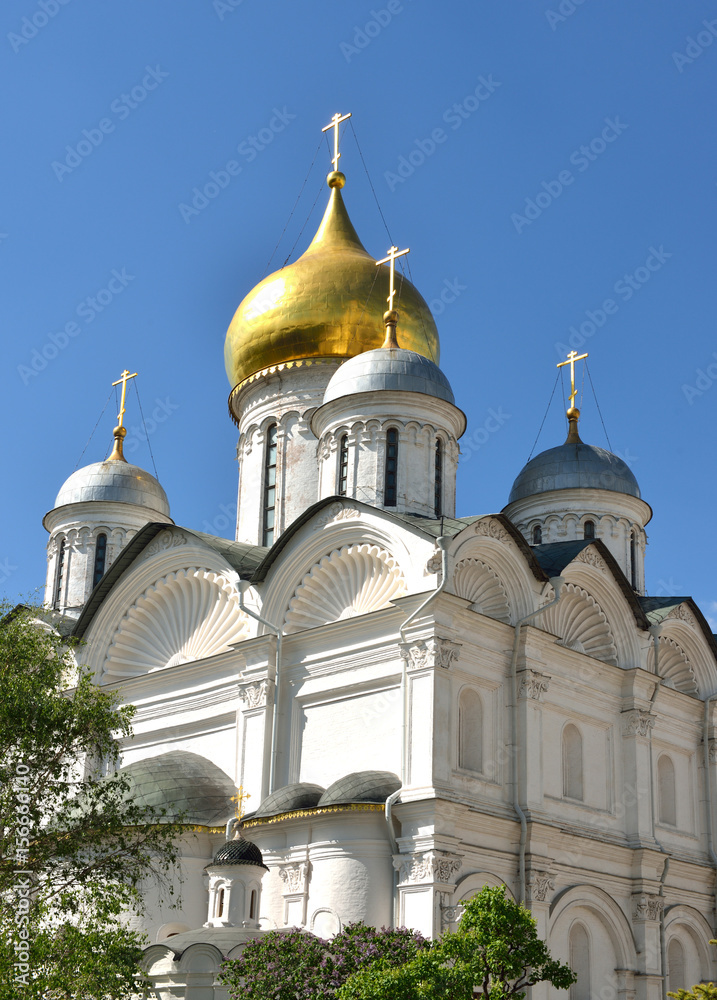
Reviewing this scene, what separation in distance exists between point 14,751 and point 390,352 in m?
9.58

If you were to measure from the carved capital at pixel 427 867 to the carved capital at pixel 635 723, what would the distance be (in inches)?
172

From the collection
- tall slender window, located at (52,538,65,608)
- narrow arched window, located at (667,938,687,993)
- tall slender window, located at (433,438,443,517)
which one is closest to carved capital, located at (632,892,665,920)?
narrow arched window, located at (667,938,687,993)

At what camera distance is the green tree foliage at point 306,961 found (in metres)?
12.2

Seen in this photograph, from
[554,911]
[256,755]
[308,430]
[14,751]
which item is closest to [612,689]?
[554,911]

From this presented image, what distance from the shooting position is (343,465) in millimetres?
19203

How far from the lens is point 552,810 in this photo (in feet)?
54.2

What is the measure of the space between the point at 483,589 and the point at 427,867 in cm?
388

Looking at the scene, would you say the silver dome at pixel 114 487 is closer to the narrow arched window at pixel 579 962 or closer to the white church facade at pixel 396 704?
the white church facade at pixel 396 704

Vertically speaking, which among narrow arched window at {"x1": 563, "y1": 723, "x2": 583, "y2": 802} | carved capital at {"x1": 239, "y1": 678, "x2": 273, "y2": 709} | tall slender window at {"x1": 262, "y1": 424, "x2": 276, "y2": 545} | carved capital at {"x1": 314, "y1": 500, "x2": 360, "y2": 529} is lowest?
narrow arched window at {"x1": 563, "y1": 723, "x2": 583, "y2": 802}

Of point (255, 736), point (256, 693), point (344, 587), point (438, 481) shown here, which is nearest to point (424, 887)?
point (255, 736)

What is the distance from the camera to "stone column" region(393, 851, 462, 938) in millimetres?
14320

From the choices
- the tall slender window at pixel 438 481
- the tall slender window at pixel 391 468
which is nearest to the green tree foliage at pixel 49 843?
the tall slender window at pixel 391 468

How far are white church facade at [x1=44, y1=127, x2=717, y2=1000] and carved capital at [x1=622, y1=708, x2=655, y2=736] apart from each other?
0.07m

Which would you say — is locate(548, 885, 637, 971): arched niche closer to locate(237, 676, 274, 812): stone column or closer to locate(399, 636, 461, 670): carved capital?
locate(399, 636, 461, 670): carved capital
